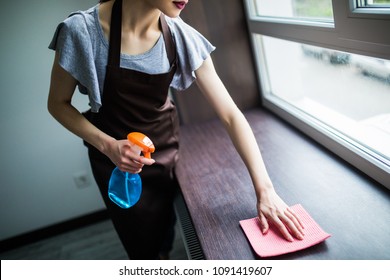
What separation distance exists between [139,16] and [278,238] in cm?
87

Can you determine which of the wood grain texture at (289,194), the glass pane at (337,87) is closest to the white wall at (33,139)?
the wood grain texture at (289,194)

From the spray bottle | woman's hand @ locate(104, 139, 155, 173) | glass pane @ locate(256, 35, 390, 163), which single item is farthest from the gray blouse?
glass pane @ locate(256, 35, 390, 163)

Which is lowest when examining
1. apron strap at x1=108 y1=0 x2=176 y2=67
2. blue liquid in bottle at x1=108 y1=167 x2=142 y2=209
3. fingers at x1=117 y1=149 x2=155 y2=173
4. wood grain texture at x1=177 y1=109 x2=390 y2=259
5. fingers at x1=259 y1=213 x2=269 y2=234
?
wood grain texture at x1=177 y1=109 x2=390 y2=259

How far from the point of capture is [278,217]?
1154 millimetres

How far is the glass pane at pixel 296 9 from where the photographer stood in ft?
4.64

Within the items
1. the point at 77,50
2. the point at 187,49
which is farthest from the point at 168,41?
the point at 77,50

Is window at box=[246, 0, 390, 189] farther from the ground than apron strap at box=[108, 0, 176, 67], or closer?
closer

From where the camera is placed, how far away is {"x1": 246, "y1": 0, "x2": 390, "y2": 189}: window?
1221 mm

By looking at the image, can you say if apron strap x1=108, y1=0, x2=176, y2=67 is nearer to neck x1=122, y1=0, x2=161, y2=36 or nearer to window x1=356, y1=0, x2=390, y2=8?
neck x1=122, y1=0, x2=161, y2=36

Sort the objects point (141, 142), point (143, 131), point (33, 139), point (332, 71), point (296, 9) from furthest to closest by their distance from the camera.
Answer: point (33, 139) < point (296, 9) < point (332, 71) < point (143, 131) < point (141, 142)

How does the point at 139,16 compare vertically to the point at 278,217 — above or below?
above

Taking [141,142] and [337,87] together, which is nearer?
[141,142]

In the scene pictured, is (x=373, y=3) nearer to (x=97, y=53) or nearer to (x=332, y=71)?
(x=332, y=71)

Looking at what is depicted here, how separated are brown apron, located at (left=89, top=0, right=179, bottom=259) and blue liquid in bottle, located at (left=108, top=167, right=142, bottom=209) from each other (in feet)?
0.18
